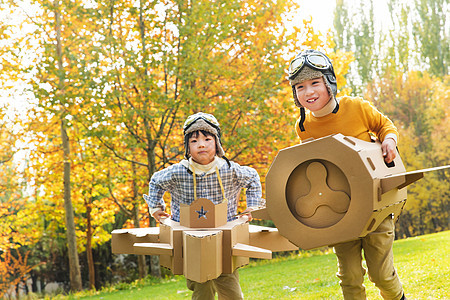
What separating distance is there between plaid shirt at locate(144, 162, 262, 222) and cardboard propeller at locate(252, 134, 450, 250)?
2.58ft

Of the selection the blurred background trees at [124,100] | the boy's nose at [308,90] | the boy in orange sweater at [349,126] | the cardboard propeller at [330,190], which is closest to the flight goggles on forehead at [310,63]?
the boy in orange sweater at [349,126]

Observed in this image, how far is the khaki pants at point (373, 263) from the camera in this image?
2621mm

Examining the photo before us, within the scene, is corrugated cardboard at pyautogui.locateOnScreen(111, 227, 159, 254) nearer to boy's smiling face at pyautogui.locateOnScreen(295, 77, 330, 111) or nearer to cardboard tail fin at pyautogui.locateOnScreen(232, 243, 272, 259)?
cardboard tail fin at pyautogui.locateOnScreen(232, 243, 272, 259)

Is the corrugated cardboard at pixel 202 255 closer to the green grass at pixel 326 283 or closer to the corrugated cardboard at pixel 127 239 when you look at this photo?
the corrugated cardboard at pixel 127 239

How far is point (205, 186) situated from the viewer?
123 inches

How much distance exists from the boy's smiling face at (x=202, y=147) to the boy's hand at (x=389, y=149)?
1.19m

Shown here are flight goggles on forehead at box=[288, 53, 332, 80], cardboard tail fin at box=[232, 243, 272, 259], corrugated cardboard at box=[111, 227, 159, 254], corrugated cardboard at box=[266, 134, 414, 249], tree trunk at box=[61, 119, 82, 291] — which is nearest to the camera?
corrugated cardboard at box=[266, 134, 414, 249]

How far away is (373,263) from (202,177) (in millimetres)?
1265

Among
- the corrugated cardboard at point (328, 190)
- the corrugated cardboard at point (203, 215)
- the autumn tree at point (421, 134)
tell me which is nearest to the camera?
the corrugated cardboard at point (328, 190)

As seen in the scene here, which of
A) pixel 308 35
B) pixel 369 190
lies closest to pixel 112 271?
pixel 308 35

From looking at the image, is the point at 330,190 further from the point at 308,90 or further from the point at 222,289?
the point at 222,289

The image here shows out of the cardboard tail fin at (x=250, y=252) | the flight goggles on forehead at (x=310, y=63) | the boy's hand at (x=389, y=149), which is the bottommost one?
the cardboard tail fin at (x=250, y=252)

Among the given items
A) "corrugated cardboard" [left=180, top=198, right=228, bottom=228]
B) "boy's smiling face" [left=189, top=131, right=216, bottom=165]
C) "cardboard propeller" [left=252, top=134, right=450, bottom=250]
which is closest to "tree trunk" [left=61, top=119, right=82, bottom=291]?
"boy's smiling face" [left=189, top=131, right=216, bottom=165]

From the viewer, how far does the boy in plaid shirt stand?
3.12 metres
